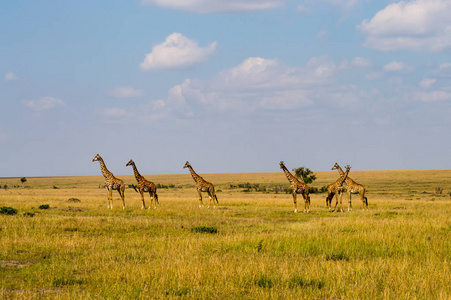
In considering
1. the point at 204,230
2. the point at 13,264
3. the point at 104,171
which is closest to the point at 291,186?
the point at 104,171

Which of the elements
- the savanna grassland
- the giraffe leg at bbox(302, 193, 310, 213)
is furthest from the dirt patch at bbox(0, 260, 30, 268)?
the giraffe leg at bbox(302, 193, 310, 213)

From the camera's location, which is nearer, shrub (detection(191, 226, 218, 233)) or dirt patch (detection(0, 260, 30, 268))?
dirt patch (detection(0, 260, 30, 268))

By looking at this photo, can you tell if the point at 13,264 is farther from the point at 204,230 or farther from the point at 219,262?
the point at 204,230

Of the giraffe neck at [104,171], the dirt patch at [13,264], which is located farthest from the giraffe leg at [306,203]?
the dirt patch at [13,264]

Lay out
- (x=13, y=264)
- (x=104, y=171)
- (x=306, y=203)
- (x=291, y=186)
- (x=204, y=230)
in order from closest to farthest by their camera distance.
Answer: (x=13, y=264), (x=204, y=230), (x=306, y=203), (x=291, y=186), (x=104, y=171)

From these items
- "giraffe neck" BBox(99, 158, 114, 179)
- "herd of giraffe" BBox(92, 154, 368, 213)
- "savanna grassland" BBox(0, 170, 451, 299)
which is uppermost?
"giraffe neck" BBox(99, 158, 114, 179)

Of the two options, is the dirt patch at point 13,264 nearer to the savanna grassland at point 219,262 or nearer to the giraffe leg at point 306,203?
the savanna grassland at point 219,262

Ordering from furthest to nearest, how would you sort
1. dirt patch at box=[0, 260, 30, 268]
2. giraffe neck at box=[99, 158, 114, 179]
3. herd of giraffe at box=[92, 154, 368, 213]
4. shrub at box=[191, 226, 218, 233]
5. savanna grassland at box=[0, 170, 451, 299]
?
giraffe neck at box=[99, 158, 114, 179] → herd of giraffe at box=[92, 154, 368, 213] → shrub at box=[191, 226, 218, 233] → dirt patch at box=[0, 260, 30, 268] → savanna grassland at box=[0, 170, 451, 299]

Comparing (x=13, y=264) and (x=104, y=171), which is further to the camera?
(x=104, y=171)

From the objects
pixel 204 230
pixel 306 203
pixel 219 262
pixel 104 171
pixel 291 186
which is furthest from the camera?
pixel 104 171

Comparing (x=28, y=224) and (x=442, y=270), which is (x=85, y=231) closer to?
(x=28, y=224)

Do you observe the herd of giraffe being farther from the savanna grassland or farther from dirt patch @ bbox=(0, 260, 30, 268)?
dirt patch @ bbox=(0, 260, 30, 268)

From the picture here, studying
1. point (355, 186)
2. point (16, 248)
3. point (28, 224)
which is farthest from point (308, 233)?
point (355, 186)

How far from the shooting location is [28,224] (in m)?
17.4
